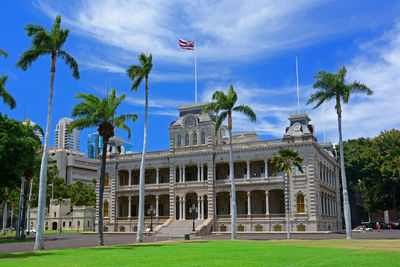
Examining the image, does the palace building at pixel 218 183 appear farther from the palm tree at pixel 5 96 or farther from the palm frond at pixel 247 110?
the palm tree at pixel 5 96

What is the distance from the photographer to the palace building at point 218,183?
2037 inches

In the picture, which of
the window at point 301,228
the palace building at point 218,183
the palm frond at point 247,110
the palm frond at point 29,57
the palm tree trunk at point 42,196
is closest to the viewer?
the palm tree trunk at point 42,196

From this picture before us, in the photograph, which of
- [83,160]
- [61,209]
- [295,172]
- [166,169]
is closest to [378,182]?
[295,172]

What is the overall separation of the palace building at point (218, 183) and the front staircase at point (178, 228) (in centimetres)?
15

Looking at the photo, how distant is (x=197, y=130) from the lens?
59719mm

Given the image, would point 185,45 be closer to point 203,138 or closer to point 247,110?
point 203,138

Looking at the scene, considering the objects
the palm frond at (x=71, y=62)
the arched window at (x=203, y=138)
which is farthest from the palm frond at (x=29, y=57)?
the arched window at (x=203, y=138)

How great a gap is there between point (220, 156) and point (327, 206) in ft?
54.7

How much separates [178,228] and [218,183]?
8142mm

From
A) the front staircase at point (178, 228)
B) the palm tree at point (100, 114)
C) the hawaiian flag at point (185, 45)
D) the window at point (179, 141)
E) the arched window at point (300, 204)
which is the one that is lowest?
the front staircase at point (178, 228)

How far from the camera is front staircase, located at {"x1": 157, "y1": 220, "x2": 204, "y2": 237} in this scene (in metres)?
52.4

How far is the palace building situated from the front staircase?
0.15m

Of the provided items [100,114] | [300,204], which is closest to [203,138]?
[300,204]

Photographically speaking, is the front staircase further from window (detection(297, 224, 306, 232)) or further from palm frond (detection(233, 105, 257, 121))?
palm frond (detection(233, 105, 257, 121))
